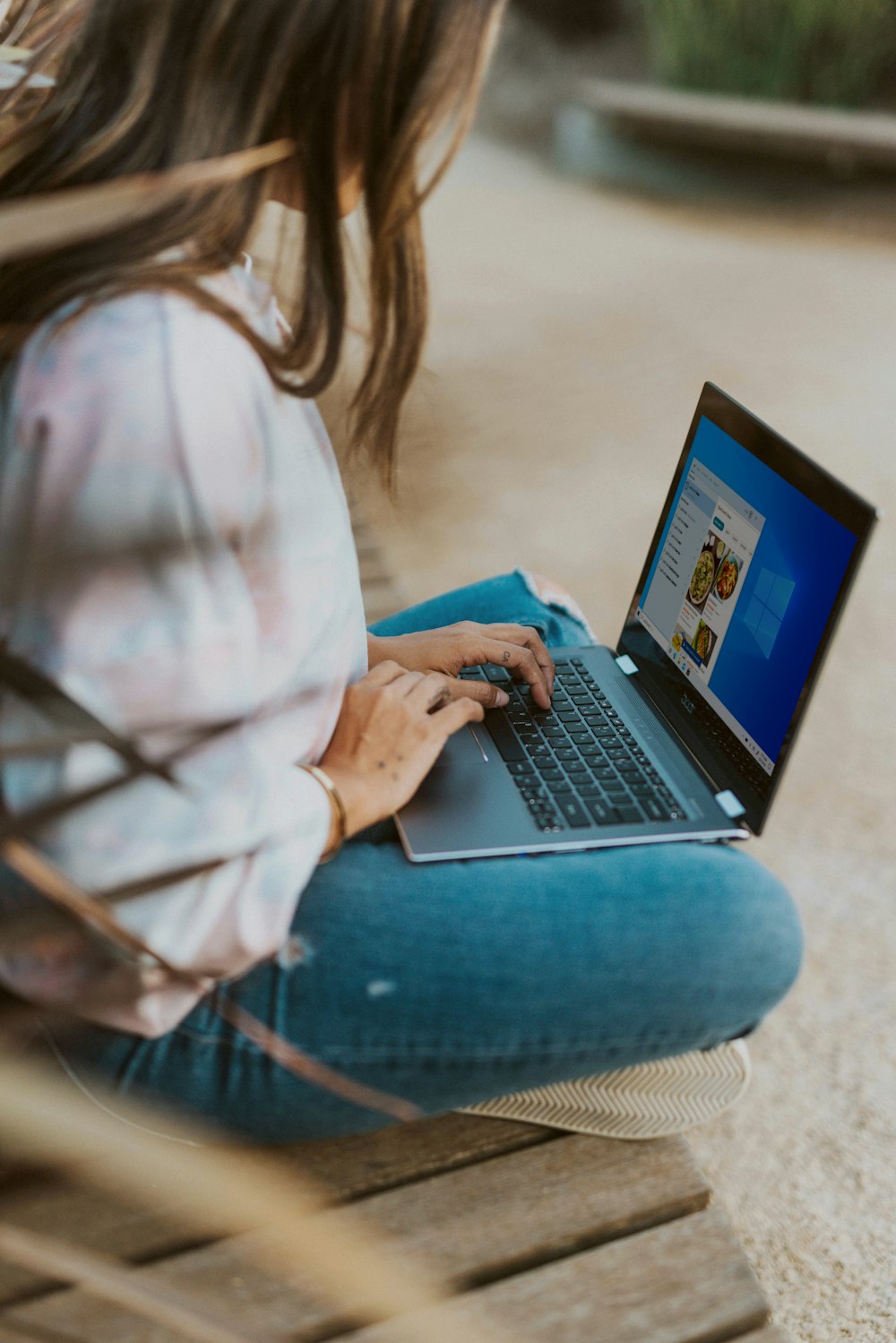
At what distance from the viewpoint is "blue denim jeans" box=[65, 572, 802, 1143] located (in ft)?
2.70

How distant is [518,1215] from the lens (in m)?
0.86

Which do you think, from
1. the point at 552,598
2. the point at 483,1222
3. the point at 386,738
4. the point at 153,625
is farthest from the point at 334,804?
the point at 552,598

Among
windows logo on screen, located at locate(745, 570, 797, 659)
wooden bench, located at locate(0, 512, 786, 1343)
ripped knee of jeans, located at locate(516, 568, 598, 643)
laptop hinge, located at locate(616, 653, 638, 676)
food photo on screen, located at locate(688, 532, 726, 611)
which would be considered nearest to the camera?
wooden bench, located at locate(0, 512, 786, 1343)

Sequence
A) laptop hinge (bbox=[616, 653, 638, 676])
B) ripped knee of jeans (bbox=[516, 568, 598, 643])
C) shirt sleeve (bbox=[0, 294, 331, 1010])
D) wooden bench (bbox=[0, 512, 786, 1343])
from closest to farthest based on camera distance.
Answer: shirt sleeve (bbox=[0, 294, 331, 1010]) < wooden bench (bbox=[0, 512, 786, 1343]) < laptop hinge (bbox=[616, 653, 638, 676]) < ripped knee of jeans (bbox=[516, 568, 598, 643])

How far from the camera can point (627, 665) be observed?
125 cm

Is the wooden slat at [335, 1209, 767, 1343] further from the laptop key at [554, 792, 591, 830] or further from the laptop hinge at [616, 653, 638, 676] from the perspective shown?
the laptop hinge at [616, 653, 638, 676]

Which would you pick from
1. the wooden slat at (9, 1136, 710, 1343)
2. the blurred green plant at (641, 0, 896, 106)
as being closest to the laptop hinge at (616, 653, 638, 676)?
the wooden slat at (9, 1136, 710, 1343)

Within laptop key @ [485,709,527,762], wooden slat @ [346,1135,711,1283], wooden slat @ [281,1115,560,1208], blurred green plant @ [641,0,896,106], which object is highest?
blurred green plant @ [641,0,896,106]

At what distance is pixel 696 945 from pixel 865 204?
5.98 metres

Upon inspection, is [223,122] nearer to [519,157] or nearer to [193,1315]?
[193,1315]

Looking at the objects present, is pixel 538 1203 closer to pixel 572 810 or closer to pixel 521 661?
pixel 572 810

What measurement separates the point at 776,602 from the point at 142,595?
0.56 metres

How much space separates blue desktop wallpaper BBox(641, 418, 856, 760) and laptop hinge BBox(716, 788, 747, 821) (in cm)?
5

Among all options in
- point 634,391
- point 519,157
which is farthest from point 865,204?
point 634,391
